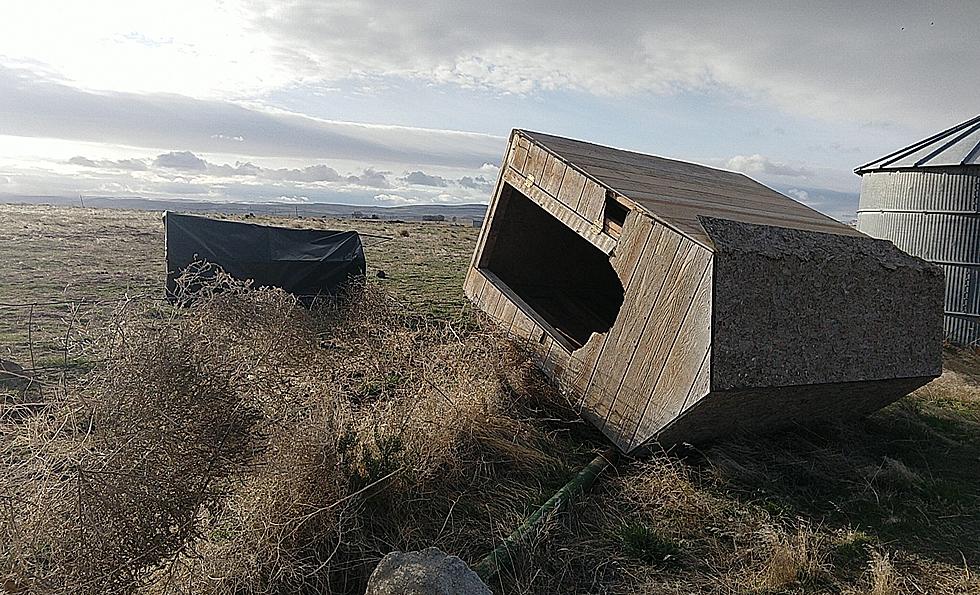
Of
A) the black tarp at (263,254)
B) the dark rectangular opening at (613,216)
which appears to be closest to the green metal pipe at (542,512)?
the dark rectangular opening at (613,216)

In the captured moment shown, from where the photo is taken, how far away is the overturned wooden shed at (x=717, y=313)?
16.8 ft

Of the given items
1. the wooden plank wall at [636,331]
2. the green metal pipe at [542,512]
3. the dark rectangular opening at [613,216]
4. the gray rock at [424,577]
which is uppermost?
the dark rectangular opening at [613,216]

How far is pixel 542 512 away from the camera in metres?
4.92

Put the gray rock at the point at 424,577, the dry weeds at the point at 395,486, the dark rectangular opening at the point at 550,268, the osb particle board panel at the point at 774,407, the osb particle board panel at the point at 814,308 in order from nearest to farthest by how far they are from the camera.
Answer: the gray rock at the point at 424,577, the dry weeds at the point at 395,486, the osb particle board panel at the point at 814,308, the osb particle board panel at the point at 774,407, the dark rectangular opening at the point at 550,268

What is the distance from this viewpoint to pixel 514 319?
7.52 metres

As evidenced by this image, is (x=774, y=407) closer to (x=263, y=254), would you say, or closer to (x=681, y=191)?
(x=681, y=191)

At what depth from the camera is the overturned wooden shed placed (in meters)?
5.13


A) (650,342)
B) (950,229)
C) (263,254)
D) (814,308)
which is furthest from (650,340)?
(950,229)

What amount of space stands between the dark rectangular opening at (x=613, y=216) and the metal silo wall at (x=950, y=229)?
8.90 metres

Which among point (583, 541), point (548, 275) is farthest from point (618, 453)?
point (548, 275)

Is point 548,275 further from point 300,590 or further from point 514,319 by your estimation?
point 300,590

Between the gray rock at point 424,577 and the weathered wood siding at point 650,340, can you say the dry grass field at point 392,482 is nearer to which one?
the weathered wood siding at point 650,340

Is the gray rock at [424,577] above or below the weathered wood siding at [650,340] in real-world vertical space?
below

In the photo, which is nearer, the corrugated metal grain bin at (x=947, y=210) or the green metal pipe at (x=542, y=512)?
the green metal pipe at (x=542, y=512)
